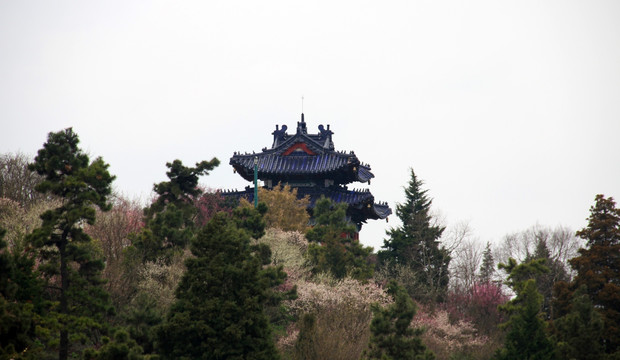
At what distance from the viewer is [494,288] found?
38.3 metres

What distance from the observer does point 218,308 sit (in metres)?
19.2

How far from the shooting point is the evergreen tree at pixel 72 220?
19.7 metres

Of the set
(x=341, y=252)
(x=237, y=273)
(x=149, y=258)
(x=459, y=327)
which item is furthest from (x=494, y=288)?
(x=237, y=273)

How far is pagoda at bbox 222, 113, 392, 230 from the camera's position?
147 feet

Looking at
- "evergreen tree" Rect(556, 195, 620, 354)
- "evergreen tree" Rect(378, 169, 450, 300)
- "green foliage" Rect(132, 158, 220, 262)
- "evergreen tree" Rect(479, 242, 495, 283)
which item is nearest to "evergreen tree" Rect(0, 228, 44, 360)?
"green foliage" Rect(132, 158, 220, 262)

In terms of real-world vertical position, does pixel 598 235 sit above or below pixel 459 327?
above

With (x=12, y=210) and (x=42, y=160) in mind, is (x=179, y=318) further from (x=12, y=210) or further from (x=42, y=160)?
(x=12, y=210)

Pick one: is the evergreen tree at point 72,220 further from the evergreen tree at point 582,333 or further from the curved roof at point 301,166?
the curved roof at point 301,166

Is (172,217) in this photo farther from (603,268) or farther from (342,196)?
(342,196)

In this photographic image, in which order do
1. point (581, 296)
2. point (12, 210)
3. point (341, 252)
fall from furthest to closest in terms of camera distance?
point (12, 210)
point (341, 252)
point (581, 296)

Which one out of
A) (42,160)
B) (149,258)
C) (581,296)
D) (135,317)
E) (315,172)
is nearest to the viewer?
(135,317)

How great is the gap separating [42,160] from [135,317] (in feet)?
16.2

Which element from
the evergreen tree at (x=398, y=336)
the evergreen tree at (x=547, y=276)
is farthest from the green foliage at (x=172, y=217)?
the evergreen tree at (x=547, y=276)

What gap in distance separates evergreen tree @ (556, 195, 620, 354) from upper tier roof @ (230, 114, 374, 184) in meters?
18.7
